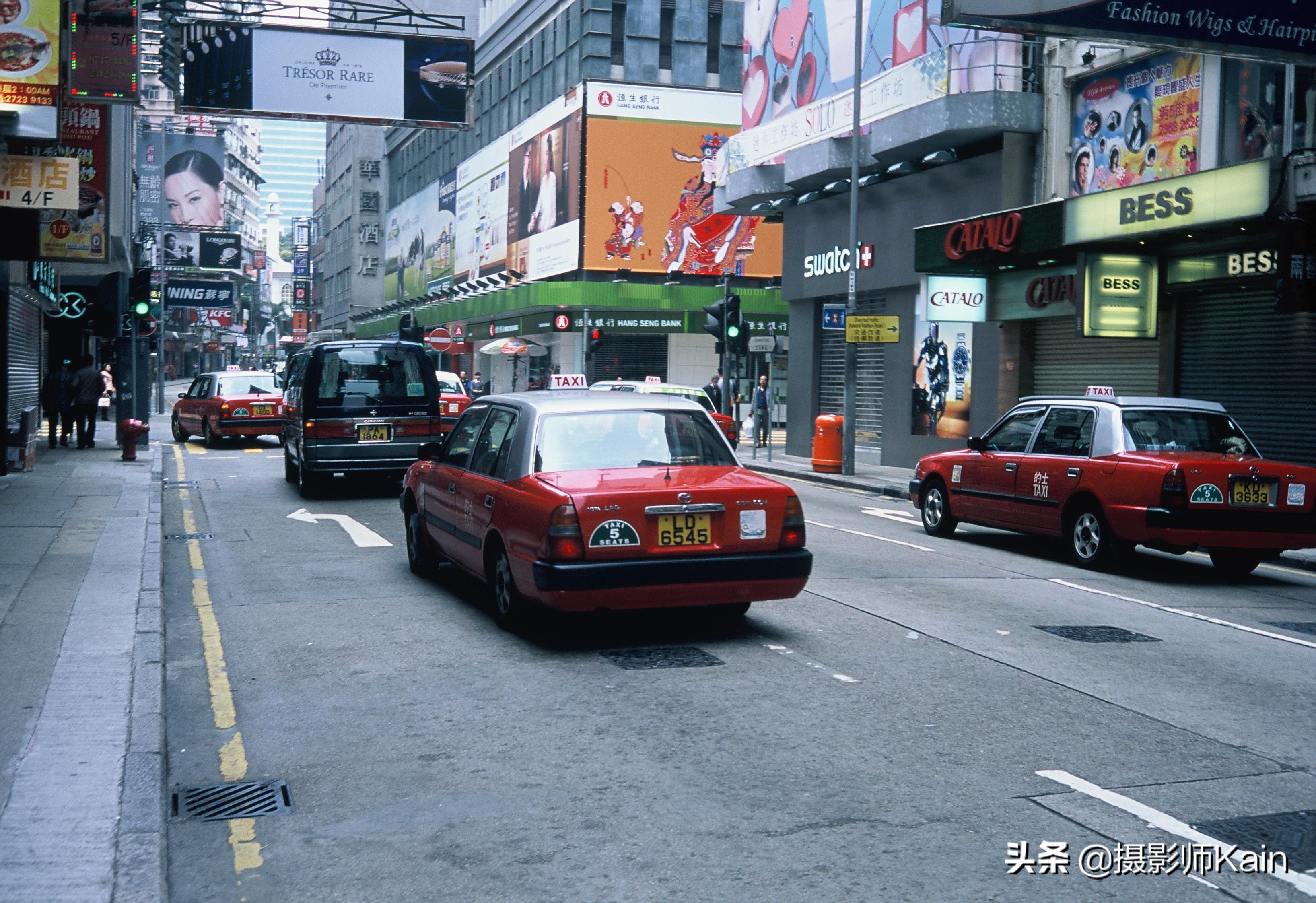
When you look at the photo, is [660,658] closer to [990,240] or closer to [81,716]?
[81,716]

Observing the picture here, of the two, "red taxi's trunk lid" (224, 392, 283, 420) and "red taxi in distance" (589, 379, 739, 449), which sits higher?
"red taxi in distance" (589, 379, 739, 449)

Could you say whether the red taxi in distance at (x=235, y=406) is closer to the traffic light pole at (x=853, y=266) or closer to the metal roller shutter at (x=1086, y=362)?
the traffic light pole at (x=853, y=266)

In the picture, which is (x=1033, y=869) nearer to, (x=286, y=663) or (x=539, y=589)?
(x=539, y=589)

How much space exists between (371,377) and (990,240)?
34.4 feet

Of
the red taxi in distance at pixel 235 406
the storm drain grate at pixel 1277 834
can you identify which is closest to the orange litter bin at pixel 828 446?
the red taxi in distance at pixel 235 406

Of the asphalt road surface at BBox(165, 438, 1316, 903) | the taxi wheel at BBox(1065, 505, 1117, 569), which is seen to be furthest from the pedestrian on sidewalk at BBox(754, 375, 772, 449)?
the asphalt road surface at BBox(165, 438, 1316, 903)

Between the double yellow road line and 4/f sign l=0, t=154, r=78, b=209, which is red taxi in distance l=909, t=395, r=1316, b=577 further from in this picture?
4/f sign l=0, t=154, r=78, b=209

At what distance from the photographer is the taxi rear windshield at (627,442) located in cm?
823

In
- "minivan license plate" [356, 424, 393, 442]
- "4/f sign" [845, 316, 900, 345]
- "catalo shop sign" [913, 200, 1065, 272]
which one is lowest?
"minivan license plate" [356, 424, 393, 442]

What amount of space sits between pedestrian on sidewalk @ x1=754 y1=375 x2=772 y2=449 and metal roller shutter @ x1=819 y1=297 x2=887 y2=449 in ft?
4.88

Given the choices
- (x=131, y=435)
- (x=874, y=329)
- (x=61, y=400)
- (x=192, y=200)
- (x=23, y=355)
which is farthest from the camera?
(x=192, y=200)

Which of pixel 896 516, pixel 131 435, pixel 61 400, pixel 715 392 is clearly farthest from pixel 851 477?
pixel 61 400

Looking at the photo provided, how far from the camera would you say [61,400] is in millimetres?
25062

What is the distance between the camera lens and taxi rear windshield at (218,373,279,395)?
28.7 meters
